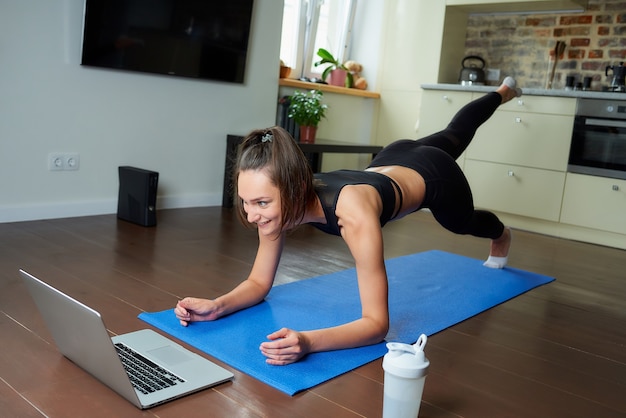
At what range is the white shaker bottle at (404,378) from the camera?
132cm

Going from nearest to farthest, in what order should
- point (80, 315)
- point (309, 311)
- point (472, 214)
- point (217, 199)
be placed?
1. point (80, 315)
2. point (309, 311)
3. point (472, 214)
4. point (217, 199)

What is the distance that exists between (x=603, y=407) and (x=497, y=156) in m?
2.98

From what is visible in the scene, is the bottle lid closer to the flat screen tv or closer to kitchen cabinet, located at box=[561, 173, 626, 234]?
the flat screen tv

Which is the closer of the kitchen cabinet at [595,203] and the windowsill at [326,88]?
the kitchen cabinet at [595,203]

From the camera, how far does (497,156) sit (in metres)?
4.44

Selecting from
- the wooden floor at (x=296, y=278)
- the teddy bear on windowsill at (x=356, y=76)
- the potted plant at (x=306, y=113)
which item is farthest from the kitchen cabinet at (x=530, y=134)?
the teddy bear on windowsill at (x=356, y=76)

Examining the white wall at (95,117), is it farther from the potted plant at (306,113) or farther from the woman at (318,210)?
the woman at (318,210)

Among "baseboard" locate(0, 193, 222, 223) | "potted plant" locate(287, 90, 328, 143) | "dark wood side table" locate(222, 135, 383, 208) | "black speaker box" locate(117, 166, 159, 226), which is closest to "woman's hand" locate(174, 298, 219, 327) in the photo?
"black speaker box" locate(117, 166, 159, 226)

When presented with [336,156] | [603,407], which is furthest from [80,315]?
[336,156]

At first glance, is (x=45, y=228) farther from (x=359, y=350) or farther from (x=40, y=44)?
(x=359, y=350)

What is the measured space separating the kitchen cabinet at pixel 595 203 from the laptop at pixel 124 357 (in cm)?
317

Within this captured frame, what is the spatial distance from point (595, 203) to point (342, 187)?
281cm

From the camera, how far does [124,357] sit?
5.38 feet

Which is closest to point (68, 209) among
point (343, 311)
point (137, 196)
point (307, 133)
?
point (137, 196)
